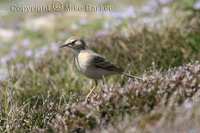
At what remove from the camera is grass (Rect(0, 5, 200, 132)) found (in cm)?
495

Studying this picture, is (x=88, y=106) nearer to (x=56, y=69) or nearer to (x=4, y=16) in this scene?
(x=56, y=69)

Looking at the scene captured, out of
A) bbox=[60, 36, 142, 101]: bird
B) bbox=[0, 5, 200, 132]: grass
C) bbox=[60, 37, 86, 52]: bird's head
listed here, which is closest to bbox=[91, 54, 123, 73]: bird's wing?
bbox=[60, 36, 142, 101]: bird

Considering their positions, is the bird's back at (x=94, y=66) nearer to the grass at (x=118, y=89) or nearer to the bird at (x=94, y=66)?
the bird at (x=94, y=66)

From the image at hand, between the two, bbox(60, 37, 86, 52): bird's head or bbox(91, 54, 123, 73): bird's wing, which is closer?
bbox(91, 54, 123, 73): bird's wing

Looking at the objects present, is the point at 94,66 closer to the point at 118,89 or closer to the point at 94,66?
the point at 94,66

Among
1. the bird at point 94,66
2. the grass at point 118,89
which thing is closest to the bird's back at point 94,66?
the bird at point 94,66

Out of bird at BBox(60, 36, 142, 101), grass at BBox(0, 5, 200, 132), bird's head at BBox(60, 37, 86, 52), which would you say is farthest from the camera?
bird's head at BBox(60, 37, 86, 52)

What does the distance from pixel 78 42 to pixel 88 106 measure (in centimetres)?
266

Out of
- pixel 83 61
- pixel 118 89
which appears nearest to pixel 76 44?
pixel 83 61

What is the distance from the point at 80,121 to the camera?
5.51 metres

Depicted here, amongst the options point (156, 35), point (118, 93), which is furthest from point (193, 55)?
point (118, 93)

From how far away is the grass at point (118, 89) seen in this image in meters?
4.95

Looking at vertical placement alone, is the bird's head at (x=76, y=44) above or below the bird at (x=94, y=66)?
above

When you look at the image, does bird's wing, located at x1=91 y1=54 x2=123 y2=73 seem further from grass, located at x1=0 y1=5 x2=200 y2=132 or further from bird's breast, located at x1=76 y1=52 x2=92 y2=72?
grass, located at x1=0 y1=5 x2=200 y2=132
